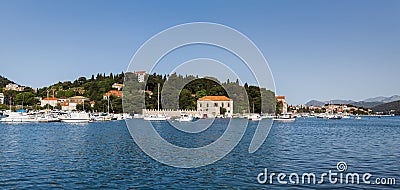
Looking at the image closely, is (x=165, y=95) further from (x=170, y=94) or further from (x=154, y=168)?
(x=154, y=168)

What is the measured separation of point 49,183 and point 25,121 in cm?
5844

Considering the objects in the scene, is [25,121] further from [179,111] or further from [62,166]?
[62,166]

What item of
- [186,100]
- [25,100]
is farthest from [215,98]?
[25,100]

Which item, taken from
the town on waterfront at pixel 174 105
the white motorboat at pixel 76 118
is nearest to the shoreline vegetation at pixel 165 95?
the town on waterfront at pixel 174 105

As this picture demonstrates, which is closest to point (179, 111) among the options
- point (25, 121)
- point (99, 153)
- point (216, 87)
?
point (216, 87)

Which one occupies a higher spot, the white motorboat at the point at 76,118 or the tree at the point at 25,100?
the tree at the point at 25,100

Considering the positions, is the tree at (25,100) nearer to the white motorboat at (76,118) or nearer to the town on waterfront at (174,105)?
the town on waterfront at (174,105)

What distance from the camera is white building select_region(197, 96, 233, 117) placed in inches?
4569

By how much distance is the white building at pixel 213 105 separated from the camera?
11606 cm

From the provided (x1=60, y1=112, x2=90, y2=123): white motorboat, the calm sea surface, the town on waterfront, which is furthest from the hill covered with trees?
the calm sea surface

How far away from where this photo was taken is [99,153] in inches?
910

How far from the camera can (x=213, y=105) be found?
117m

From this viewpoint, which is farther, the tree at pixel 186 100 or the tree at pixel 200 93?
the tree at pixel 200 93

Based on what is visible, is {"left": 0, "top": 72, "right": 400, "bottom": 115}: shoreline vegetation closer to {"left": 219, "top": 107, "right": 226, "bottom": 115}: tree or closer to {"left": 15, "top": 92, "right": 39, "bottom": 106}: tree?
{"left": 15, "top": 92, "right": 39, "bottom": 106}: tree
